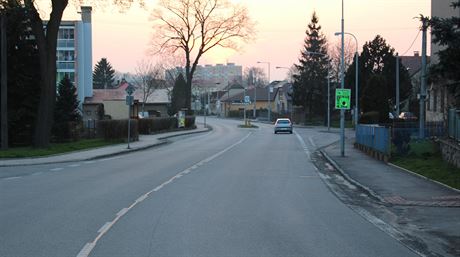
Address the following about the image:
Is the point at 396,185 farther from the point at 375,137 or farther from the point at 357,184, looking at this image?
the point at 375,137

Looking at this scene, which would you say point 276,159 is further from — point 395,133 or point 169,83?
point 169,83

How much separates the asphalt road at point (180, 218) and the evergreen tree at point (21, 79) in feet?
58.3

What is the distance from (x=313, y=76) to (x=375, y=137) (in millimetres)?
58283

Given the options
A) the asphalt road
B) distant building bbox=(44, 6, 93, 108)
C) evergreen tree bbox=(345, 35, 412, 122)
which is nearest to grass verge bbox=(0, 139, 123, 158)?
the asphalt road

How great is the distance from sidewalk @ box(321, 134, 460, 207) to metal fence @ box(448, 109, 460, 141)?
90.2 inches

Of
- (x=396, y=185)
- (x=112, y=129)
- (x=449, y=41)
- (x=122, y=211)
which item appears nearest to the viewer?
(x=122, y=211)

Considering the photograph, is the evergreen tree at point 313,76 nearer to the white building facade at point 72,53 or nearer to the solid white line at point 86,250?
the white building facade at point 72,53

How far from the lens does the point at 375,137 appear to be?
27656 millimetres

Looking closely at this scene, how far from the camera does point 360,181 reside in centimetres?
1781

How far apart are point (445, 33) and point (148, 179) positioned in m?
9.52

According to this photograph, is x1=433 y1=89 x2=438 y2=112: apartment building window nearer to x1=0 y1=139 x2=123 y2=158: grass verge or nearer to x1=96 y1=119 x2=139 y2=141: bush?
x1=96 y1=119 x2=139 y2=141: bush

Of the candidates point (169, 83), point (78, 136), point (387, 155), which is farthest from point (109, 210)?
point (169, 83)

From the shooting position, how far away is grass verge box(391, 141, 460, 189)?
1725 cm

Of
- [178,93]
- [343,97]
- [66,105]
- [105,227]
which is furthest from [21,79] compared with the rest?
[178,93]
